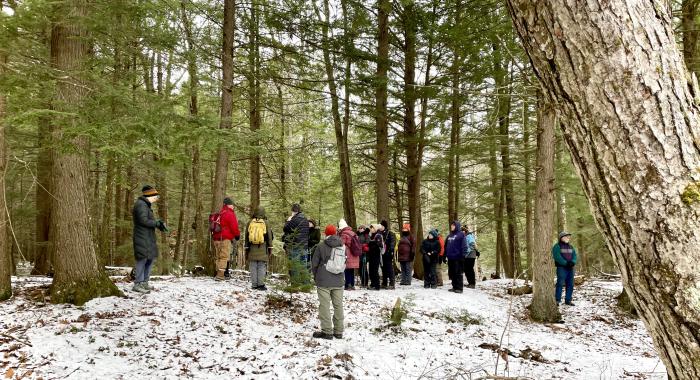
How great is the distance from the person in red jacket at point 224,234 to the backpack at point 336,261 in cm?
365

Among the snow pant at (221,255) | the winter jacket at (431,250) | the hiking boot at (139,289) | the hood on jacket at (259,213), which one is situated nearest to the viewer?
the hiking boot at (139,289)

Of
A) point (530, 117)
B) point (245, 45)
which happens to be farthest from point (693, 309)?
point (530, 117)

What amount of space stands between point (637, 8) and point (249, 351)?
5.95 meters

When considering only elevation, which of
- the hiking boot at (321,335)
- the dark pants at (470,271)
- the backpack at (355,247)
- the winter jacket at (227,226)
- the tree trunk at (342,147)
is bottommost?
the hiking boot at (321,335)

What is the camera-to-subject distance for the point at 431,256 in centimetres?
1180

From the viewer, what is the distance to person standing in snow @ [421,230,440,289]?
11.7 meters

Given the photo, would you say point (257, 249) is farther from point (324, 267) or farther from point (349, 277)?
point (349, 277)

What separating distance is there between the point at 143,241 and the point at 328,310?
3.90 metres

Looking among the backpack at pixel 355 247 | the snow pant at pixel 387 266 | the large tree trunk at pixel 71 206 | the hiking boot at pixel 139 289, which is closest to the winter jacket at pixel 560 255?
the snow pant at pixel 387 266

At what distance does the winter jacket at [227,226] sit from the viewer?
372 inches

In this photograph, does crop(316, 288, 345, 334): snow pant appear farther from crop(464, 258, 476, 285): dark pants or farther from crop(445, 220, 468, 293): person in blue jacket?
crop(464, 258, 476, 285): dark pants

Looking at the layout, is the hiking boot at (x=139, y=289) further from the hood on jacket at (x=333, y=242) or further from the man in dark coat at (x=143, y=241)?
the hood on jacket at (x=333, y=242)

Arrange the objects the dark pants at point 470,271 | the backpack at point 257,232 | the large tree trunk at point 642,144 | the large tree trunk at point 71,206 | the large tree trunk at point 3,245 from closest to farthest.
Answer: the large tree trunk at point 642,144 < the large tree trunk at point 3,245 < the large tree trunk at point 71,206 < the backpack at point 257,232 < the dark pants at point 470,271

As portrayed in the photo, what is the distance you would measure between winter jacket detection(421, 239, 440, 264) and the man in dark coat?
7152 millimetres
